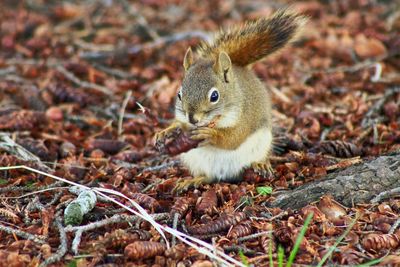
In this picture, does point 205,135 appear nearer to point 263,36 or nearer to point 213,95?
point 213,95

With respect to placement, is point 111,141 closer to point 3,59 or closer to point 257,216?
point 257,216

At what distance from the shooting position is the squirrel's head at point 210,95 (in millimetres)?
3357

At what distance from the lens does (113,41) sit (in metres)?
5.98

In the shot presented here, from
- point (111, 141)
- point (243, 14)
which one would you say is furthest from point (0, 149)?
point (243, 14)

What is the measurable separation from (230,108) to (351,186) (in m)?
0.88

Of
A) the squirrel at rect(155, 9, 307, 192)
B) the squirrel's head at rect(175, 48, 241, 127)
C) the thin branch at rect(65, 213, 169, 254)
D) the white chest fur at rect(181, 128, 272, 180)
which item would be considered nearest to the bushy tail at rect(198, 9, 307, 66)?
the squirrel at rect(155, 9, 307, 192)

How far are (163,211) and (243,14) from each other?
4.09 meters

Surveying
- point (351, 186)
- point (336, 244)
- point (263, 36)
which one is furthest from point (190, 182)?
point (336, 244)

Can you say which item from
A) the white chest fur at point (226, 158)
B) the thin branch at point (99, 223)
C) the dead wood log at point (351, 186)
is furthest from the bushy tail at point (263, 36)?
the thin branch at point (99, 223)

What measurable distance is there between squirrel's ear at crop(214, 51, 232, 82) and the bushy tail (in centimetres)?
17

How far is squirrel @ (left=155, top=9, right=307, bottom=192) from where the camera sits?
134 inches

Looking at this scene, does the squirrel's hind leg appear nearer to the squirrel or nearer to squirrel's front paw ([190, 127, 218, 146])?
the squirrel

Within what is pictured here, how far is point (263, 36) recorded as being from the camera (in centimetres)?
364

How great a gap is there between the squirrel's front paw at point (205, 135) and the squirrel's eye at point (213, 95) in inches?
6.9
